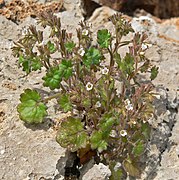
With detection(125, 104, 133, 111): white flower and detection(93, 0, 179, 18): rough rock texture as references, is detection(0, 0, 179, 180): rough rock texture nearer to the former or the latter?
detection(125, 104, 133, 111): white flower

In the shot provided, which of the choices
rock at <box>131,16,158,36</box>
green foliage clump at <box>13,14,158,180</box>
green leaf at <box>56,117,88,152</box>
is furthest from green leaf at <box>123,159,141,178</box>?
rock at <box>131,16,158,36</box>

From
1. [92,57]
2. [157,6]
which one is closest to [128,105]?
[92,57]

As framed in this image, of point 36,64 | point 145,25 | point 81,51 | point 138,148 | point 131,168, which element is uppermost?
point 81,51

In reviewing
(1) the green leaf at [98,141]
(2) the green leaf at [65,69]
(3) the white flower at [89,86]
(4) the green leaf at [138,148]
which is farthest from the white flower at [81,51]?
(4) the green leaf at [138,148]

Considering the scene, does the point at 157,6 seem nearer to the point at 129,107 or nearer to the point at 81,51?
A: the point at 81,51

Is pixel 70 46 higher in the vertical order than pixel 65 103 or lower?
higher

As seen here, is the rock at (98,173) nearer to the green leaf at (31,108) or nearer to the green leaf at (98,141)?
the green leaf at (98,141)

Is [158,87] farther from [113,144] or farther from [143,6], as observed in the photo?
[143,6]

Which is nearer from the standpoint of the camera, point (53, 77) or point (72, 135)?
point (72, 135)
